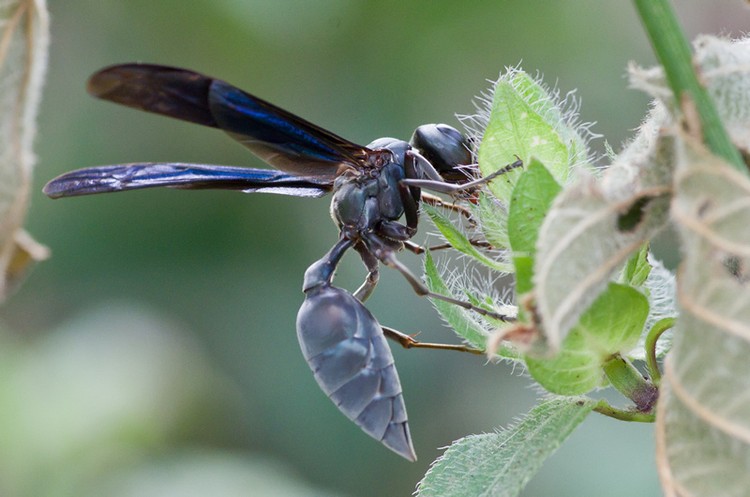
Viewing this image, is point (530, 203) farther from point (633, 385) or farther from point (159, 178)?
point (159, 178)

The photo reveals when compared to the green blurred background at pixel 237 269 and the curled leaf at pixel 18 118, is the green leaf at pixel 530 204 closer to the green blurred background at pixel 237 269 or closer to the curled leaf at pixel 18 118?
the curled leaf at pixel 18 118

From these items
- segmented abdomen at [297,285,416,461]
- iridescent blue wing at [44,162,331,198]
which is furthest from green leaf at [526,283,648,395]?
iridescent blue wing at [44,162,331,198]

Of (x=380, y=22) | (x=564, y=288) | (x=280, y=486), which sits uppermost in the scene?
(x=380, y=22)

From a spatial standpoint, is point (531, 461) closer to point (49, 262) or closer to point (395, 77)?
point (395, 77)

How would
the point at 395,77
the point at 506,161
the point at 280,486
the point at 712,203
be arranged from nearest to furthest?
the point at 712,203, the point at 506,161, the point at 280,486, the point at 395,77

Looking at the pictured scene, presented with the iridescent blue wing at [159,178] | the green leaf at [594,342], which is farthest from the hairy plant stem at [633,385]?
the iridescent blue wing at [159,178]

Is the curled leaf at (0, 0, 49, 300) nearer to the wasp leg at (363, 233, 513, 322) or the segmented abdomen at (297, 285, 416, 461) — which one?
the wasp leg at (363, 233, 513, 322)

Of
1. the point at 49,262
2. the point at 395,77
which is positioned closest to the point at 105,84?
the point at 395,77
